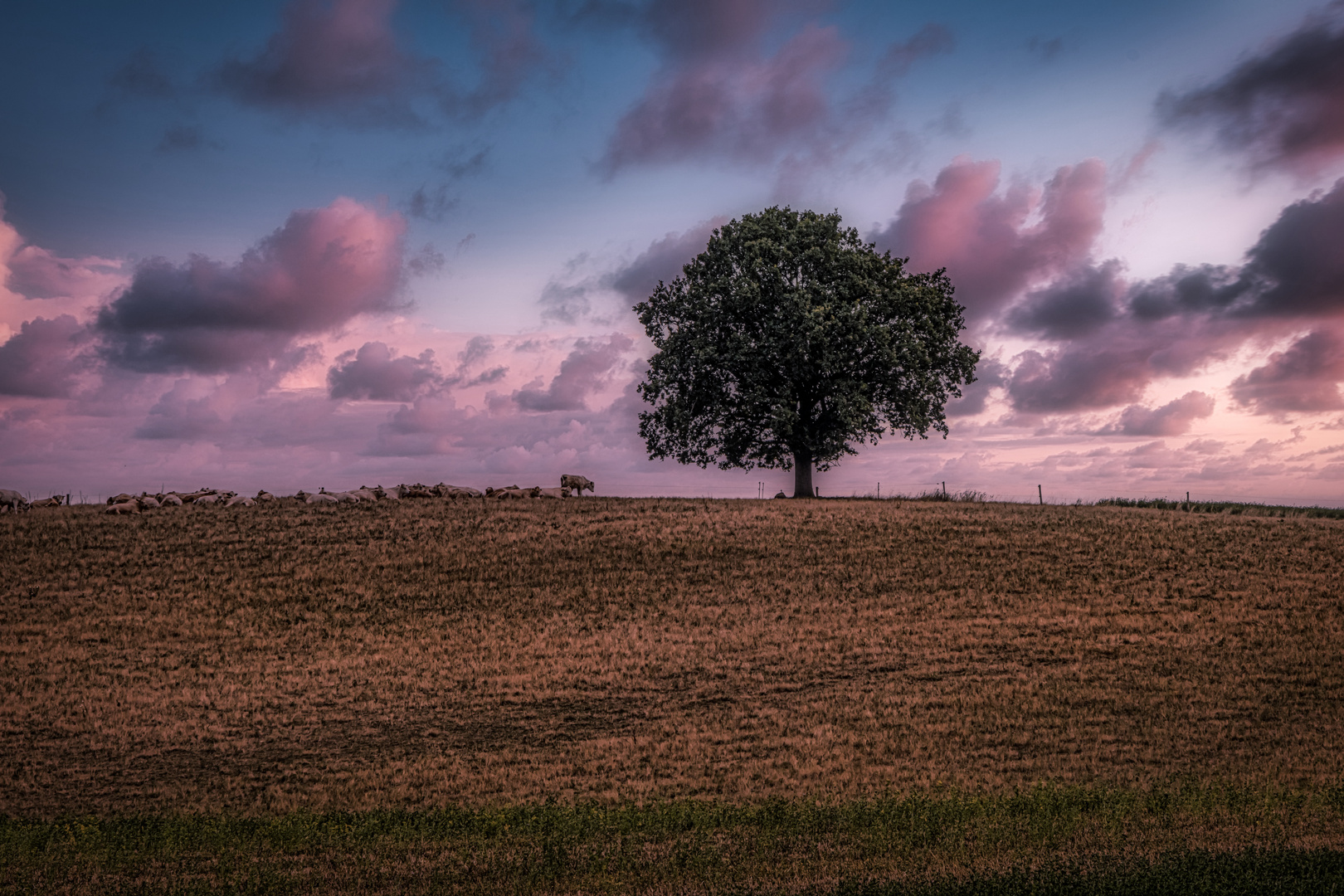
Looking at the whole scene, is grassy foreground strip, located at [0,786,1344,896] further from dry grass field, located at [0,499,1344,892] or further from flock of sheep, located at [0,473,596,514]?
flock of sheep, located at [0,473,596,514]

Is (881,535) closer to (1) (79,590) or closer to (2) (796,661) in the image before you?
Result: (2) (796,661)

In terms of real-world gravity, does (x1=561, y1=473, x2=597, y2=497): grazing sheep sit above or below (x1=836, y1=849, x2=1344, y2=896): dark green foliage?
above

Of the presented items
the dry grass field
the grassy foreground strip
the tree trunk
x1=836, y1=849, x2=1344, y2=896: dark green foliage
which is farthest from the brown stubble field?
the tree trunk

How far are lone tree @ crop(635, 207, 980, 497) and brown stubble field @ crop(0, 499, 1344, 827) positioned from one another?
29.7 feet

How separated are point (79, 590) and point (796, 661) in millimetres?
22129

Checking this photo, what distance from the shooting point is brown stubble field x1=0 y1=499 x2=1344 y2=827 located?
54.9 feet

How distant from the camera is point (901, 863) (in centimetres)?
1123

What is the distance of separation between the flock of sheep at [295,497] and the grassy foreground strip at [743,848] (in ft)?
82.1

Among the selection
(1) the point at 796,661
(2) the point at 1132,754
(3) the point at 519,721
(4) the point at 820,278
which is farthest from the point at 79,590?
(4) the point at 820,278

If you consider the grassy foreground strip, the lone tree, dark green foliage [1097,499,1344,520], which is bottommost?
the grassy foreground strip

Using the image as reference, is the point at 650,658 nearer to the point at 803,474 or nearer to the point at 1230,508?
the point at 803,474

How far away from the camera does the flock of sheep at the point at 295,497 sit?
3819 cm

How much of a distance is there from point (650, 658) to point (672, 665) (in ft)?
2.37

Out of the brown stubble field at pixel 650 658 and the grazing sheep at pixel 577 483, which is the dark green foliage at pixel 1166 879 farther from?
the grazing sheep at pixel 577 483
